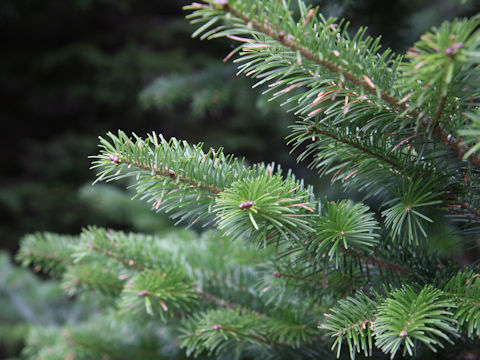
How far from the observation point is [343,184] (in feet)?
1.78

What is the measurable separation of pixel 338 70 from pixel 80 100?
9.45 feet

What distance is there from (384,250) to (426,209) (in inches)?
3.4

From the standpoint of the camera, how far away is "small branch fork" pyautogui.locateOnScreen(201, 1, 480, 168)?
37 cm

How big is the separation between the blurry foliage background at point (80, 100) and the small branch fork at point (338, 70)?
1.77 m

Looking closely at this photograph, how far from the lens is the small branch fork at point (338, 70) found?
1.23ft

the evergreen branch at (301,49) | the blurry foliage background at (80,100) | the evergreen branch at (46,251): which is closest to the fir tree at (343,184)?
the evergreen branch at (301,49)

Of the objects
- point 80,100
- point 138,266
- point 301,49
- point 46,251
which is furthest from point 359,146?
point 80,100

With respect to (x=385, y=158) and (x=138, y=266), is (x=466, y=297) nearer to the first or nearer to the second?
(x=385, y=158)

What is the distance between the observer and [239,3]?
0.36 m

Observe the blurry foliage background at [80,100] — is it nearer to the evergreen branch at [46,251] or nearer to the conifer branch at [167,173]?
the evergreen branch at [46,251]

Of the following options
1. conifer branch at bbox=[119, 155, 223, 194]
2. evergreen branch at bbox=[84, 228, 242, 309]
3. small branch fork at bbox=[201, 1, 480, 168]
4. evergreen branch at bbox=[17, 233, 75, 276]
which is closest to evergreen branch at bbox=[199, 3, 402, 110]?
small branch fork at bbox=[201, 1, 480, 168]

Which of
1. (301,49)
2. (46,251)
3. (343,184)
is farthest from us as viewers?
(46,251)

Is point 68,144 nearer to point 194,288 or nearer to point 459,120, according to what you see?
point 194,288

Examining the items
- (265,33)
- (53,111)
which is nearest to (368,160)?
(265,33)
